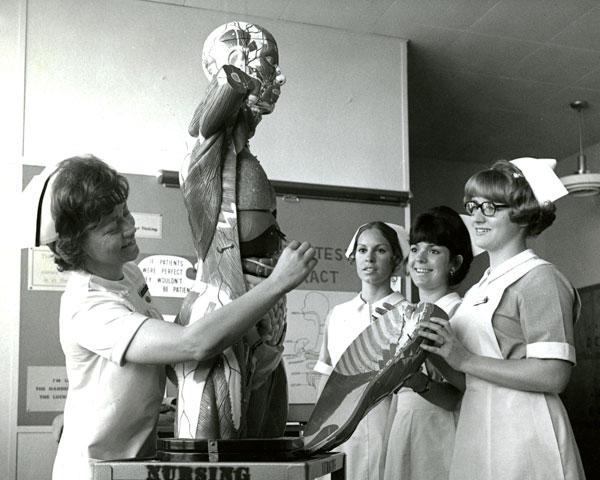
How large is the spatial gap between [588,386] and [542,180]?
4743 millimetres

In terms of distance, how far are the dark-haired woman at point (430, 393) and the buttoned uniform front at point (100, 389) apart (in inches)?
29.9

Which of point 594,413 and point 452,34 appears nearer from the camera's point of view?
point 452,34

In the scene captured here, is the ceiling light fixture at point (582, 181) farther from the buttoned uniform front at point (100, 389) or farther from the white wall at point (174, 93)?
the buttoned uniform front at point (100, 389)

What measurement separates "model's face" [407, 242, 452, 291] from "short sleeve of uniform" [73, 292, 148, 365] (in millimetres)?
1382

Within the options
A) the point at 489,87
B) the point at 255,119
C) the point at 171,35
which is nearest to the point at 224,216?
the point at 255,119

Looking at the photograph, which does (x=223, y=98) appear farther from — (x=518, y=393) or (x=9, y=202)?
(x=9, y=202)

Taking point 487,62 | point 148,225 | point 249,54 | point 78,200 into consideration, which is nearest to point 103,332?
point 78,200

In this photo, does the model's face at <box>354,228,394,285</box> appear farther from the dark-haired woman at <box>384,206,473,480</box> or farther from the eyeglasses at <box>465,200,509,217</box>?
the eyeglasses at <box>465,200,509,217</box>

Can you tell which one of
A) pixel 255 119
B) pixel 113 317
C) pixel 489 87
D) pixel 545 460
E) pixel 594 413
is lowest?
pixel 594 413

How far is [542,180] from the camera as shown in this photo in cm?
182

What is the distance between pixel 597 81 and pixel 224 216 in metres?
4.13

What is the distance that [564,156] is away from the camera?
6.50 meters

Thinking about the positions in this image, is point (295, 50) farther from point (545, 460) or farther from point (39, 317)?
point (545, 460)

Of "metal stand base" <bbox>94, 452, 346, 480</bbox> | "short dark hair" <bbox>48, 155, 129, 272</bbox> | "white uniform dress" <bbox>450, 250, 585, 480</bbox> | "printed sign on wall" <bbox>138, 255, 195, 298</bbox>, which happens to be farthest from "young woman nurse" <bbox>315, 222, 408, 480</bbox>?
"metal stand base" <bbox>94, 452, 346, 480</bbox>
